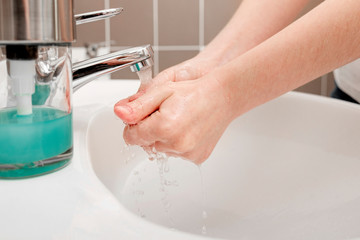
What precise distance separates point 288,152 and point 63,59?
362mm

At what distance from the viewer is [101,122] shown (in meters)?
0.54

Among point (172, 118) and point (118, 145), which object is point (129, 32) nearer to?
point (118, 145)

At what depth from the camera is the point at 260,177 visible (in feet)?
1.85

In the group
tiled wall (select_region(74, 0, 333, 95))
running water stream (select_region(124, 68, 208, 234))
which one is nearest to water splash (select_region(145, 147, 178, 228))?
running water stream (select_region(124, 68, 208, 234))

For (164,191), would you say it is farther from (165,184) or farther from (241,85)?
(241,85)

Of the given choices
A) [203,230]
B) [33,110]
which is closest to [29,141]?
[33,110]

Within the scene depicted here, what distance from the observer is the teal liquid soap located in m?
0.32

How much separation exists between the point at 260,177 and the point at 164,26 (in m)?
1.19

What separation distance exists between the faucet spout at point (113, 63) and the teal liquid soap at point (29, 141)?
109mm

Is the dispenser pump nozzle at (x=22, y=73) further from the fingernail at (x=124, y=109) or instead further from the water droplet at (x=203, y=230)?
the water droplet at (x=203, y=230)

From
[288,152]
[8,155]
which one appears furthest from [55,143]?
[288,152]

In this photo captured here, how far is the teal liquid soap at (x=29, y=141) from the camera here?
12.6 inches

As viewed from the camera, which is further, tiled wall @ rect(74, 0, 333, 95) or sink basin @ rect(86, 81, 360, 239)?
tiled wall @ rect(74, 0, 333, 95)

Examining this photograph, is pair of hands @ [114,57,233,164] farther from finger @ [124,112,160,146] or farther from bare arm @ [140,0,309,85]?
bare arm @ [140,0,309,85]
